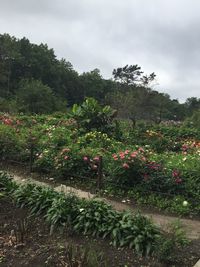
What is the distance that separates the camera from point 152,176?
802cm

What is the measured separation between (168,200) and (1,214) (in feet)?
9.05

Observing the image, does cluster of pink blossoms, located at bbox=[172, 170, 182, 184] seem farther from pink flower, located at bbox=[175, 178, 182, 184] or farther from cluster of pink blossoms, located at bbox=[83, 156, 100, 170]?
cluster of pink blossoms, located at bbox=[83, 156, 100, 170]

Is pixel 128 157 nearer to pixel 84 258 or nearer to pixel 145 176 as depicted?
pixel 145 176

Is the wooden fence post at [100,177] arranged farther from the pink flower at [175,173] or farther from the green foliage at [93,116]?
the green foliage at [93,116]

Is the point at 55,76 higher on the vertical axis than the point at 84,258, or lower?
higher

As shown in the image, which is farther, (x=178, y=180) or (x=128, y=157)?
(x=128, y=157)

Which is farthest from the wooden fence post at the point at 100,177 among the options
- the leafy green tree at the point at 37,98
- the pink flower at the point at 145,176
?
the leafy green tree at the point at 37,98

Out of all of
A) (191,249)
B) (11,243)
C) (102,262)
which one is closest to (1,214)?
(11,243)

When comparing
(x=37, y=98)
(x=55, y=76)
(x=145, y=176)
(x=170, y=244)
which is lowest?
(x=170, y=244)

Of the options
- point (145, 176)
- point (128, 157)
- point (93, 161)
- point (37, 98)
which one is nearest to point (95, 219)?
point (145, 176)

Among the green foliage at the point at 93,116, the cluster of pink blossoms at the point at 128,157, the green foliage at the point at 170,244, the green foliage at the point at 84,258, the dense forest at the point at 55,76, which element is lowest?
the green foliage at the point at 84,258

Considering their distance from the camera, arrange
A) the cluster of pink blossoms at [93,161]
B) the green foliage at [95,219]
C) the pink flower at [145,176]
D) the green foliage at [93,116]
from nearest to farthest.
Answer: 1. the green foliage at [95,219]
2. the pink flower at [145,176]
3. the cluster of pink blossoms at [93,161]
4. the green foliage at [93,116]

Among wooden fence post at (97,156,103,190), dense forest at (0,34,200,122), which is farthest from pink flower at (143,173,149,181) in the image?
dense forest at (0,34,200,122)

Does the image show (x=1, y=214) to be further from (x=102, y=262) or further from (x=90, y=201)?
(x=102, y=262)
